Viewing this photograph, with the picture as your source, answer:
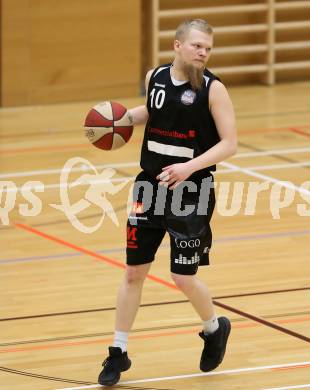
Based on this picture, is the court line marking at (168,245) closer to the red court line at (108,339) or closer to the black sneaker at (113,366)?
the red court line at (108,339)

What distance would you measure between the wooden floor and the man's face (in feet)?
5.70

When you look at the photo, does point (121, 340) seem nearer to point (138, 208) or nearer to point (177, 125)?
point (138, 208)

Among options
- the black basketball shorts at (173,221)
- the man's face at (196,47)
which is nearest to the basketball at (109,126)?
the black basketball shorts at (173,221)

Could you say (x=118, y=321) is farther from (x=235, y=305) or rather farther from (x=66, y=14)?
(x=66, y=14)

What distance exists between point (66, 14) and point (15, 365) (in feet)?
28.6

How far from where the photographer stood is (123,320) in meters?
6.32

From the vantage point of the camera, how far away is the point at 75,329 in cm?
729

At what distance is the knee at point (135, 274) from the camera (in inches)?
247

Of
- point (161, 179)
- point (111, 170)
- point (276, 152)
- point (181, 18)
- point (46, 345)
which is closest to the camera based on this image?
point (161, 179)

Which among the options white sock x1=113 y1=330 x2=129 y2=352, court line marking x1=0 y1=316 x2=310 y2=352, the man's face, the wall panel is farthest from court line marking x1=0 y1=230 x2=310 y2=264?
the wall panel

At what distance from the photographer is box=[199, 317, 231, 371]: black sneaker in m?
6.46

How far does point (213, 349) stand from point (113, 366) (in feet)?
1.88

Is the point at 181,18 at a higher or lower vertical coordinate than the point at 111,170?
higher

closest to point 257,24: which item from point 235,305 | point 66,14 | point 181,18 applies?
point 181,18
